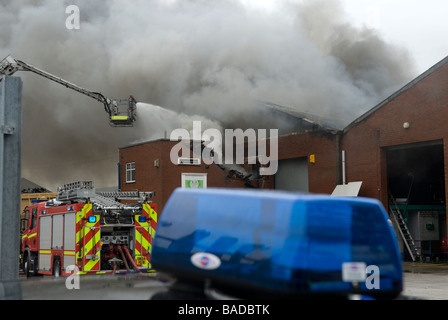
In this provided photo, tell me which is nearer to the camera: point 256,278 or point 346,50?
point 256,278

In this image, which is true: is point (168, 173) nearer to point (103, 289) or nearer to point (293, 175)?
point (293, 175)

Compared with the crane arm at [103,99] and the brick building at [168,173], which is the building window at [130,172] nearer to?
the brick building at [168,173]

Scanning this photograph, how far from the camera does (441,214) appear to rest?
74.3 ft

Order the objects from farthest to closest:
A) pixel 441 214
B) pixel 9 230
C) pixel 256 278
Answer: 1. pixel 441 214
2. pixel 9 230
3. pixel 256 278

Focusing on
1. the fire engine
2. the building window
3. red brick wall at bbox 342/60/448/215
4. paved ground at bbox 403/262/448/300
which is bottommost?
paved ground at bbox 403/262/448/300

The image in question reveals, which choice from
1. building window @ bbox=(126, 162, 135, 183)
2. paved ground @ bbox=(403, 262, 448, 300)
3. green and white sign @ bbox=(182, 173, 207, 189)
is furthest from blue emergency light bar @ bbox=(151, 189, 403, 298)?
building window @ bbox=(126, 162, 135, 183)

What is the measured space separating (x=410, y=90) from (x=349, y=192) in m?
4.58

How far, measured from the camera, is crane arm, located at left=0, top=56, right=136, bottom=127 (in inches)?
1043

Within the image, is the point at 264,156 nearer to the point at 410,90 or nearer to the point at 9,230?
the point at 410,90

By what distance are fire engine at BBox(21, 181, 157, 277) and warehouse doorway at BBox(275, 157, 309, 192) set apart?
45.0ft

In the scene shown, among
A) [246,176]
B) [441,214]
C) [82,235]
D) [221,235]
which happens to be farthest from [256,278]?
[246,176]

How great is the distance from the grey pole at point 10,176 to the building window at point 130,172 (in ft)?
75.3

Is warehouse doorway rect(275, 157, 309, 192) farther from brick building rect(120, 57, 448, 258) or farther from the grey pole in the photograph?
the grey pole

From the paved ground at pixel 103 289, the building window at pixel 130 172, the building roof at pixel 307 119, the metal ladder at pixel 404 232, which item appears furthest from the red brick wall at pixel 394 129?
the paved ground at pixel 103 289
